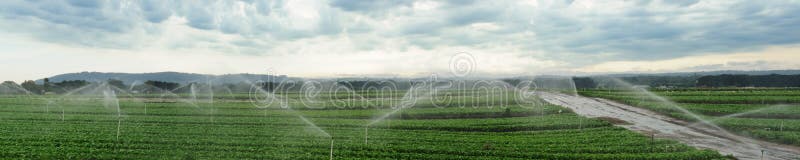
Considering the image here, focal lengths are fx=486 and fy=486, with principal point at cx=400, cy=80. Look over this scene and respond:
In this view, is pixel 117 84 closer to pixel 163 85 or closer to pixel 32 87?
pixel 163 85

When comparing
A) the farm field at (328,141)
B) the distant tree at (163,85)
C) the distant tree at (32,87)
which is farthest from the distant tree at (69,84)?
the farm field at (328,141)

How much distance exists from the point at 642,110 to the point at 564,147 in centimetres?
3286

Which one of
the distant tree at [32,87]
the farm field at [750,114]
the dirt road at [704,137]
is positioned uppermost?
the distant tree at [32,87]

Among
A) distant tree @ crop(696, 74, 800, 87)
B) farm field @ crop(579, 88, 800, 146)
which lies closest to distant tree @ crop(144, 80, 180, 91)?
farm field @ crop(579, 88, 800, 146)

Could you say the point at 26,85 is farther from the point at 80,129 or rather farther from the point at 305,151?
the point at 305,151

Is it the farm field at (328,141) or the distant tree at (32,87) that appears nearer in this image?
the farm field at (328,141)

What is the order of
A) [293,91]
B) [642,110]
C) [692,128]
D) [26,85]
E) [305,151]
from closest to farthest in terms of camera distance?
[305,151]
[692,128]
[642,110]
[293,91]
[26,85]

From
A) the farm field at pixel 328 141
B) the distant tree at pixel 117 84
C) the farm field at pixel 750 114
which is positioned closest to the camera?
the farm field at pixel 328 141

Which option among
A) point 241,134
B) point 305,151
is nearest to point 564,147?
point 305,151

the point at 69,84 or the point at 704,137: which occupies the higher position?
the point at 69,84

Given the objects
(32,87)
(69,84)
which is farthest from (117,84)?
(32,87)

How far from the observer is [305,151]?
72.2 ft

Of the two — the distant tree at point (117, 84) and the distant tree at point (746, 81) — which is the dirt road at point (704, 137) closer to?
the distant tree at point (746, 81)

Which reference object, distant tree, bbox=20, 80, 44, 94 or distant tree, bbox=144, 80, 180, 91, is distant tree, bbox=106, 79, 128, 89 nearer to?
distant tree, bbox=144, 80, 180, 91
